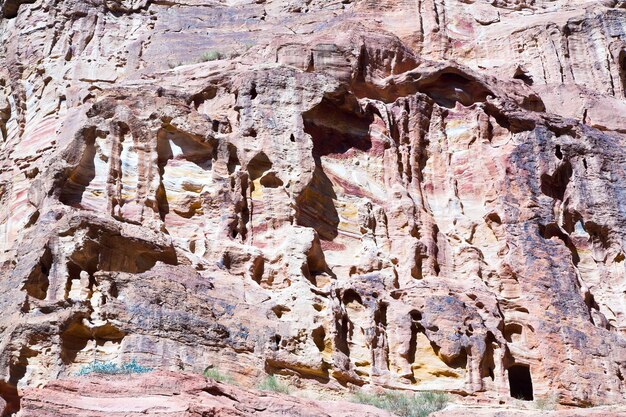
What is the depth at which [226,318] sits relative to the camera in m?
24.2

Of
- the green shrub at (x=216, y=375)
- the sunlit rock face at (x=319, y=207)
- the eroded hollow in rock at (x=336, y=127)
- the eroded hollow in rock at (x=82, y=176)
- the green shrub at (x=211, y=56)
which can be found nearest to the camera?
the green shrub at (x=216, y=375)

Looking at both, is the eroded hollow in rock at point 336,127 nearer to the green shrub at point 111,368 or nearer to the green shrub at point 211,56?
the green shrub at point 211,56

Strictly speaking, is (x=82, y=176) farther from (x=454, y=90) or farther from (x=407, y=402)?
(x=454, y=90)

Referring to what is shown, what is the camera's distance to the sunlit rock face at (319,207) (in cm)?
2392

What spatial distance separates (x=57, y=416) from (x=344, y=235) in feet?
40.0

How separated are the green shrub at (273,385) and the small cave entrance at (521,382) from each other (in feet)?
20.7

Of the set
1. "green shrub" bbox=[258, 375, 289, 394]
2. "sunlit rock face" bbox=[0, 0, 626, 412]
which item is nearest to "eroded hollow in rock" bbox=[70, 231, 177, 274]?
"sunlit rock face" bbox=[0, 0, 626, 412]

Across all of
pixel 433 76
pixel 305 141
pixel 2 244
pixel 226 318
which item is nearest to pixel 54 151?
pixel 2 244

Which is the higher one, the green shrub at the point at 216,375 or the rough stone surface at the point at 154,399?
the green shrub at the point at 216,375

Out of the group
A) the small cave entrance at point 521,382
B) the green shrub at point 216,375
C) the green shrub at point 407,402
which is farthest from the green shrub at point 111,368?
the small cave entrance at point 521,382

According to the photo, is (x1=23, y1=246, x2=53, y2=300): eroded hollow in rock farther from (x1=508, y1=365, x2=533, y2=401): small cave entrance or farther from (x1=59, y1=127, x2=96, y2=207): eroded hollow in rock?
(x1=508, y1=365, x2=533, y2=401): small cave entrance

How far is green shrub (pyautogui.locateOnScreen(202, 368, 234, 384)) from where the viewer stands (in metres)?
22.3

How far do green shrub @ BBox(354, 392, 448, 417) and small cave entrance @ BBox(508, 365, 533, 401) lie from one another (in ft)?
8.61

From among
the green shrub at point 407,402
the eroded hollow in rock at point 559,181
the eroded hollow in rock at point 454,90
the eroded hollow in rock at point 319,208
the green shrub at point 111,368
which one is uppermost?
the eroded hollow in rock at point 454,90
